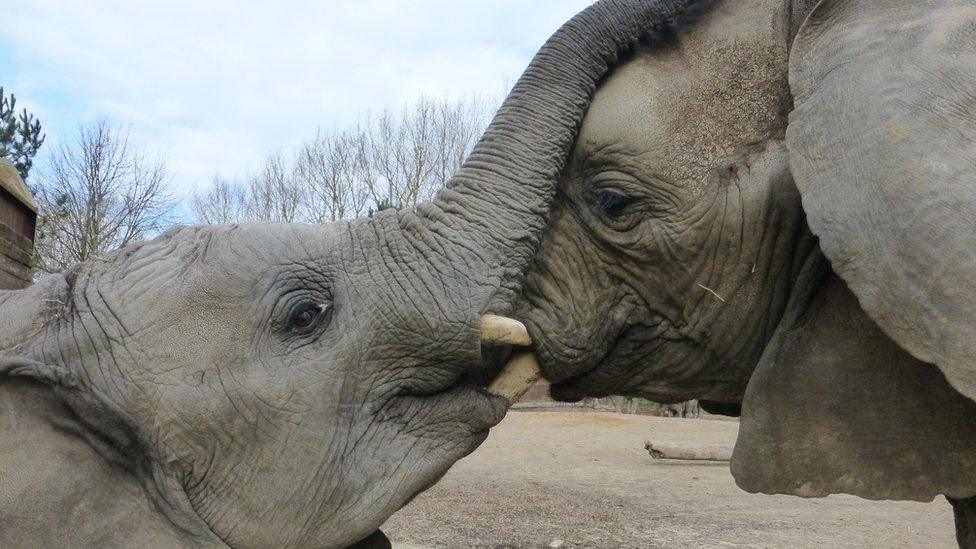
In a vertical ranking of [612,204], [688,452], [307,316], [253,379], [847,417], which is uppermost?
Answer: [612,204]

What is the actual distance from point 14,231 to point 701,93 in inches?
244

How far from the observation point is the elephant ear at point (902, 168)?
2107 mm

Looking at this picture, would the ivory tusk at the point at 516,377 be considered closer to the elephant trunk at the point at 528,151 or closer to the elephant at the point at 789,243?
A: the elephant at the point at 789,243

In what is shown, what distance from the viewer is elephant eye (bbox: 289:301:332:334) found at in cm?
286

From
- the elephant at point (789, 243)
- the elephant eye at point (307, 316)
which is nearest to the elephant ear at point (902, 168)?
the elephant at point (789, 243)

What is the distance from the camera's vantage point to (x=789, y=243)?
3029mm

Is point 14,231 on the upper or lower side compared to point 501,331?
lower

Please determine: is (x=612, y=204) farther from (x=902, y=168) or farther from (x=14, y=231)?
(x=14, y=231)

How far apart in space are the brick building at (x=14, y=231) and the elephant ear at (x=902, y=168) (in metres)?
5.96

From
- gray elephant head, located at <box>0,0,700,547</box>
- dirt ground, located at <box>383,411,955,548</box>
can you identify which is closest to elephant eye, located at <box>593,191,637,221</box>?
gray elephant head, located at <box>0,0,700,547</box>

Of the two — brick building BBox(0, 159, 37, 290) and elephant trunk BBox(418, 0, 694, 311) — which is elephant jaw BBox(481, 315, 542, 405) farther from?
brick building BBox(0, 159, 37, 290)

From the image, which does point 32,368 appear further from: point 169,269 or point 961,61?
point 961,61

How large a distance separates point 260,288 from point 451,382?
2.15 feet

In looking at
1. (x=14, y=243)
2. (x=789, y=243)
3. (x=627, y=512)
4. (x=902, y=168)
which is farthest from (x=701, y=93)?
(x=627, y=512)
